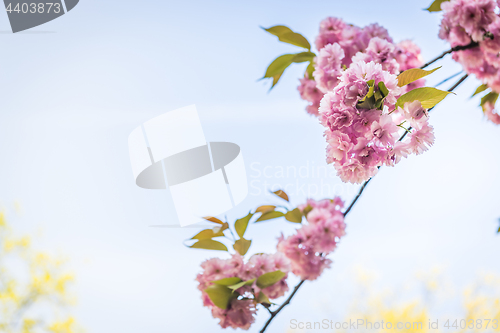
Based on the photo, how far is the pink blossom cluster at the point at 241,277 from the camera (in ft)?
1.78

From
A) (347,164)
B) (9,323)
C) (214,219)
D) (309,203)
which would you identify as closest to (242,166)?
(309,203)

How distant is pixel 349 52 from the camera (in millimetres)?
696

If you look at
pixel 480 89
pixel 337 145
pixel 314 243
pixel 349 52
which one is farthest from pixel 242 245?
pixel 480 89

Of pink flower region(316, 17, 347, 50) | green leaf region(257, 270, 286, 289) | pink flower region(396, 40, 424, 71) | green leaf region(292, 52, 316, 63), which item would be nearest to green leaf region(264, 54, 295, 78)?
green leaf region(292, 52, 316, 63)

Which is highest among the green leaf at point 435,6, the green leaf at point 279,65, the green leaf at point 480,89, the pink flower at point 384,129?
the green leaf at point 435,6

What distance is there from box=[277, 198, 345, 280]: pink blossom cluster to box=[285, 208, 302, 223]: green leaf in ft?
0.06

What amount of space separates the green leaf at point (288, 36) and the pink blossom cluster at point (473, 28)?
0.76 feet

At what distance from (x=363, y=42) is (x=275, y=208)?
37 centimetres

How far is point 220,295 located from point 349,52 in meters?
0.51

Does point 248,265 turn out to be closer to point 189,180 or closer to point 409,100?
point 409,100

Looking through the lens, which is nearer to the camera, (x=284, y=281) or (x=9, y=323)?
(x=284, y=281)

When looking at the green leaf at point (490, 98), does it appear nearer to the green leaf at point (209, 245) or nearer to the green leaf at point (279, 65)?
the green leaf at point (279, 65)

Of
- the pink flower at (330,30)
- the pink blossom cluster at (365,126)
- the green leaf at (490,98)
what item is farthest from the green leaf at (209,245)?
the green leaf at (490,98)

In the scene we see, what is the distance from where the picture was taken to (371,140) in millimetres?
393
